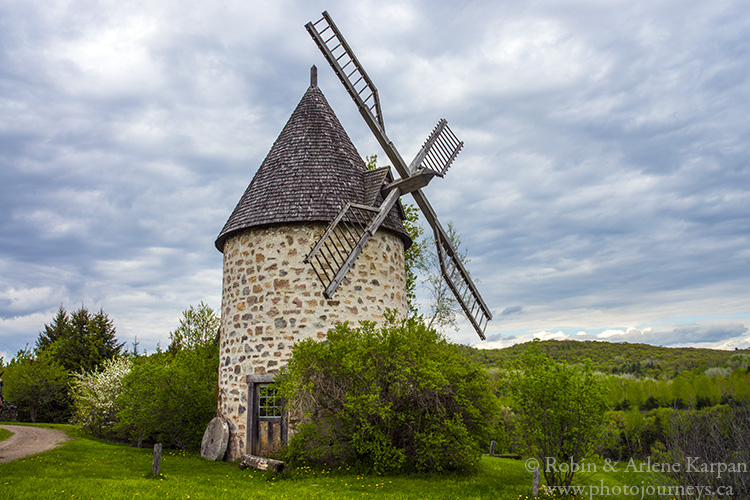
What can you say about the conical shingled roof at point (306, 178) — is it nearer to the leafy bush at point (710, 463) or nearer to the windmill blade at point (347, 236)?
the windmill blade at point (347, 236)

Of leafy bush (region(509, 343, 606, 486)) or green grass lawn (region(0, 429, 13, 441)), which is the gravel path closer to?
green grass lawn (region(0, 429, 13, 441))

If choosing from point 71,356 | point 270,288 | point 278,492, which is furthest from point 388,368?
point 71,356

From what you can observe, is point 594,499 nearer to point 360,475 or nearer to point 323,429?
point 360,475

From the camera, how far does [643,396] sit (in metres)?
34.8

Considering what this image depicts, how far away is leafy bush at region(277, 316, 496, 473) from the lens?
906 centimetres

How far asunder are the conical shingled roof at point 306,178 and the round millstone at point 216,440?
14.1 ft

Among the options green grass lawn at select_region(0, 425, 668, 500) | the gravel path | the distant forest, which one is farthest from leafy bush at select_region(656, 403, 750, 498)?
the distant forest

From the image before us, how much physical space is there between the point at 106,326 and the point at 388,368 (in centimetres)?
2307

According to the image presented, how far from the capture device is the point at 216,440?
11211 mm

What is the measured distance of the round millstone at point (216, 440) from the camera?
36.3 ft

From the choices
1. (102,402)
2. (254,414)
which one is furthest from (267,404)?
(102,402)

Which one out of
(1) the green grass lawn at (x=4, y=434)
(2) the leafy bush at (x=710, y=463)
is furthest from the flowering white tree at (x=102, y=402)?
(2) the leafy bush at (x=710, y=463)

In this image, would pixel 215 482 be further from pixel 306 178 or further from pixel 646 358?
pixel 646 358

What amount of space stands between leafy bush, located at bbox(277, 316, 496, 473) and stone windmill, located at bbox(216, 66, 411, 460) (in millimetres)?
1240
